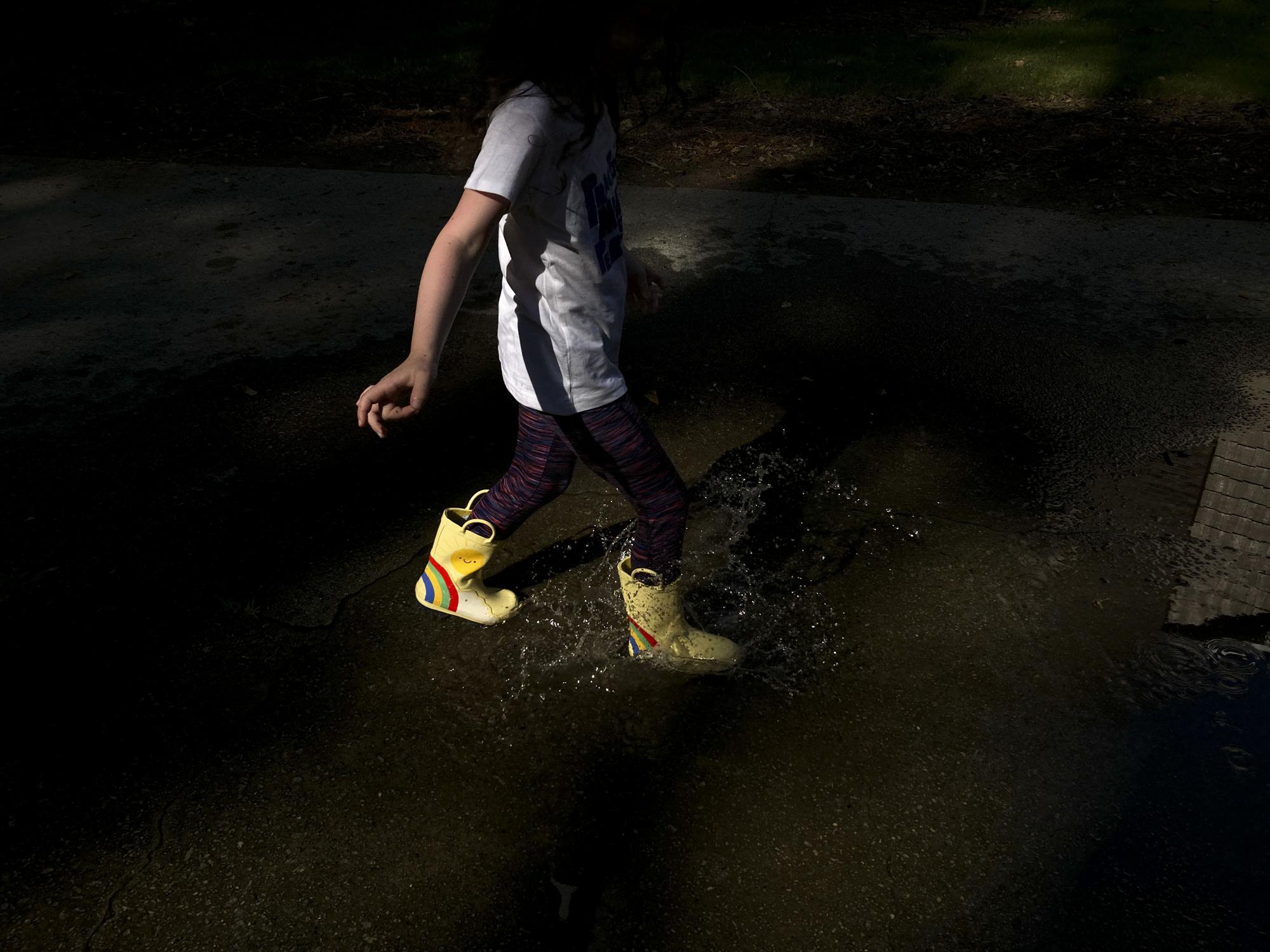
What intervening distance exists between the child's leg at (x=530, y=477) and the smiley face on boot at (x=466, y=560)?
0.24 ft

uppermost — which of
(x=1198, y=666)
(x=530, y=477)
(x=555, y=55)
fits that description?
(x=555, y=55)

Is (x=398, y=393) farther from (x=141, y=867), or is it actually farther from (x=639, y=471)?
(x=141, y=867)

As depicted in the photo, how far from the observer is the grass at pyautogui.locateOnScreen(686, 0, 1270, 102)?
7.56 m

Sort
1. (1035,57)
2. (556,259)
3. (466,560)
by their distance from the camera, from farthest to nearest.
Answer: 1. (1035,57)
2. (466,560)
3. (556,259)

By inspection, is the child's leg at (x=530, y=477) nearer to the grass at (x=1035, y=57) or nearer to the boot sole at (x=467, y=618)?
the boot sole at (x=467, y=618)

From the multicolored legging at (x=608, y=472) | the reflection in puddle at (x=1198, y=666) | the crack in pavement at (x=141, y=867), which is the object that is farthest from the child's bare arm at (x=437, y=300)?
the reflection in puddle at (x=1198, y=666)

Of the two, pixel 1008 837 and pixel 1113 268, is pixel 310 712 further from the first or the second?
pixel 1113 268

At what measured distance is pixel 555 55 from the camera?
174 cm

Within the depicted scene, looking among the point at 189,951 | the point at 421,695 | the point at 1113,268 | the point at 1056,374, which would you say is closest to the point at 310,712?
the point at 421,695

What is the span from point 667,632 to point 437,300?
41.9 inches

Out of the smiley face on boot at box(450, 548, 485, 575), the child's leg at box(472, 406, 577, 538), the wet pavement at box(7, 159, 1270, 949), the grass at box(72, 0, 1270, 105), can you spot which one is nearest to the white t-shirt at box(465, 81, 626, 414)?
the child's leg at box(472, 406, 577, 538)

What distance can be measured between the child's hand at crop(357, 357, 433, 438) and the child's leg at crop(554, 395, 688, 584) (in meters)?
0.42

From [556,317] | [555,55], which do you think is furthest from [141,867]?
[555,55]

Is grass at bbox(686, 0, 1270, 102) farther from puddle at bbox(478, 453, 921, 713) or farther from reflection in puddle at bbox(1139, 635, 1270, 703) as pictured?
reflection in puddle at bbox(1139, 635, 1270, 703)
